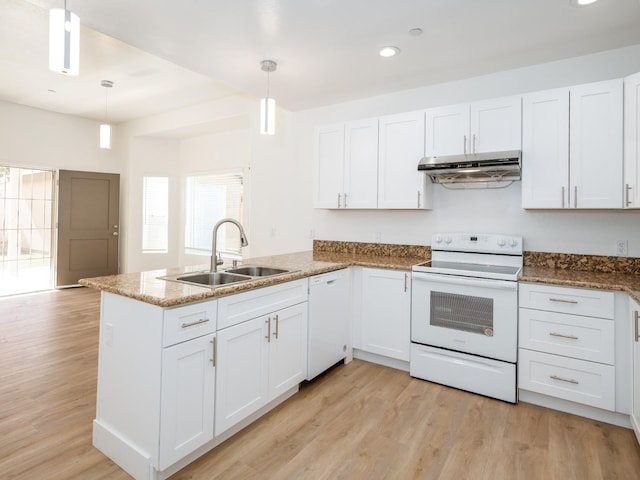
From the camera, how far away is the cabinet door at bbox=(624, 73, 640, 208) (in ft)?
7.56

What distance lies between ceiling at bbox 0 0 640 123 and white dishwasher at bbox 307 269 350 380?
1769 millimetres

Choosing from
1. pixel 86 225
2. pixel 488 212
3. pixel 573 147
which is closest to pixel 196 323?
pixel 488 212

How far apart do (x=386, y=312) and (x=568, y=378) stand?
130 cm

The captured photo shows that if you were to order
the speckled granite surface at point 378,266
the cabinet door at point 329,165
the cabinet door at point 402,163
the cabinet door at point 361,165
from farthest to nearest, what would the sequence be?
1. the cabinet door at point 329,165
2. the cabinet door at point 361,165
3. the cabinet door at point 402,163
4. the speckled granite surface at point 378,266

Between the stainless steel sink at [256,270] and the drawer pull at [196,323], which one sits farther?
the stainless steel sink at [256,270]

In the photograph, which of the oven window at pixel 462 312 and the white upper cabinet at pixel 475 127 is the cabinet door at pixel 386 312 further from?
the white upper cabinet at pixel 475 127

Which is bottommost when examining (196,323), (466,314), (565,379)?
(565,379)

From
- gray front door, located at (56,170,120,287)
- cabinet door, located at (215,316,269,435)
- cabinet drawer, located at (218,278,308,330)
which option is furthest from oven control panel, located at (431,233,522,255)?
gray front door, located at (56,170,120,287)

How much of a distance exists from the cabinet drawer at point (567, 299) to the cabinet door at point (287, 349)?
60.7 inches

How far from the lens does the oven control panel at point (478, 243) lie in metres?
2.95

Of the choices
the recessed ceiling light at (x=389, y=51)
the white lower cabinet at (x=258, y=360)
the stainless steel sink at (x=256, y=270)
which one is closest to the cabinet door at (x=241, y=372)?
the white lower cabinet at (x=258, y=360)

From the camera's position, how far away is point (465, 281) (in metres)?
2.64

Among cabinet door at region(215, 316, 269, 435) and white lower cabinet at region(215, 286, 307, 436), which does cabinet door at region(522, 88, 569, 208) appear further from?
cabinet door at region(215, 316, 269, 435)

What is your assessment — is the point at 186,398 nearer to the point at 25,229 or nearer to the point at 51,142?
the point at 25,229
